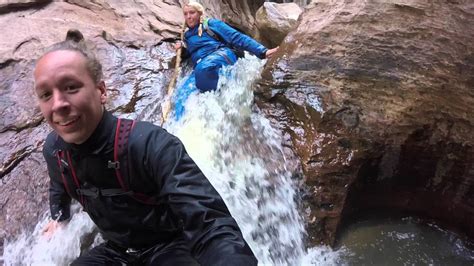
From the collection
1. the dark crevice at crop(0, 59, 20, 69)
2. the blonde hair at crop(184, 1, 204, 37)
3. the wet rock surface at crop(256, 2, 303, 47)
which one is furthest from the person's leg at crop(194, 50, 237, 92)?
the dark crevice at crop(0, 59, 20, 69)

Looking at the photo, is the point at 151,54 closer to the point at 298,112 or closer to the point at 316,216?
the point at 298,112

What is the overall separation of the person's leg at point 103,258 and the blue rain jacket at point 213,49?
3.23 metres

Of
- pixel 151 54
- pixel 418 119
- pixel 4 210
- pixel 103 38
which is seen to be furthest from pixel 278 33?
pixel 4 210

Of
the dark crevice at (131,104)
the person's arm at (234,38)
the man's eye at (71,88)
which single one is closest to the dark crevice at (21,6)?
the dark crevice at (131,104)

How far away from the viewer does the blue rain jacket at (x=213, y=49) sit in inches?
203

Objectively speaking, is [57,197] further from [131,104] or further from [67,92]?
[131,104]

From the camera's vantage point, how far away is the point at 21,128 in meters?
3.98

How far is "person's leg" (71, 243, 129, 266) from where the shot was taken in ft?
6.99

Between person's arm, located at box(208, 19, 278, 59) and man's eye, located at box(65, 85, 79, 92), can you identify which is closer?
man's eye, located at box(65, 85, 79, 92)

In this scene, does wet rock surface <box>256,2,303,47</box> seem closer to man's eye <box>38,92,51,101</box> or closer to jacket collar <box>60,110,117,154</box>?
jacket collar <box>60,110,117,154</box>

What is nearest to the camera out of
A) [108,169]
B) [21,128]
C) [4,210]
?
[108,169]

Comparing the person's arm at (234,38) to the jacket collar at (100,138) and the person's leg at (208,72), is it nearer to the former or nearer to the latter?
the person's leg at (208,72)

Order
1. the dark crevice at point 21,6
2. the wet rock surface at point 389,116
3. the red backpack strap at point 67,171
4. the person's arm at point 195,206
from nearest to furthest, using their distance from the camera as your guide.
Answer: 1. the person's arm at point 195,206
2. the red backpack strap at point 67,171
3. the wet rock surface at point 389,116
4. the dark crevice at point 21,6

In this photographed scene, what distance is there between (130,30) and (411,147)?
14.4 feet
